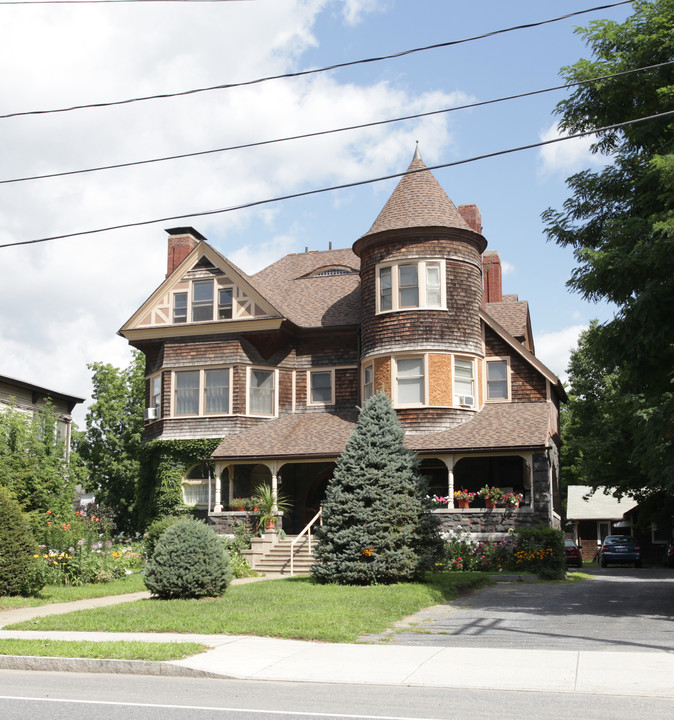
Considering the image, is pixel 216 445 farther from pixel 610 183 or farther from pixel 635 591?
pixel 610 183

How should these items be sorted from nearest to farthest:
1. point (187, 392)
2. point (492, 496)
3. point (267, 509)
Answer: point (492, 496) → point (267, 509) → point (187, 392)

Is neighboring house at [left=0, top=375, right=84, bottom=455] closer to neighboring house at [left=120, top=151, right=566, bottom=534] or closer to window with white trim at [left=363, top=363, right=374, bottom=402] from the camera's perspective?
neighboring house at [left=120, top=151, right=566, bottom=534]

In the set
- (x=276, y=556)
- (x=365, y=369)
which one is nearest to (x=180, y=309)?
(x=365, y=369)

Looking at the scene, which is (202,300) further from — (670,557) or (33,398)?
(670,557)

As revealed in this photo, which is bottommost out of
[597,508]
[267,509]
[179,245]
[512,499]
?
[597,508]

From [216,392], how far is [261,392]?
1593 millimetres

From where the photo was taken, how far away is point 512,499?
24766 mm

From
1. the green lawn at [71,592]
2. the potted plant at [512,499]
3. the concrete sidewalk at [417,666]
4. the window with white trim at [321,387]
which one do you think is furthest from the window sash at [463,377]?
the concrete sidewalk at [417,666]

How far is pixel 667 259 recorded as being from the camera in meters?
15.1

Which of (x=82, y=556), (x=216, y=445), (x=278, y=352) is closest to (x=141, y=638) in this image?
(x=82, y=556)

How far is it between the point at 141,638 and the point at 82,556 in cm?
916

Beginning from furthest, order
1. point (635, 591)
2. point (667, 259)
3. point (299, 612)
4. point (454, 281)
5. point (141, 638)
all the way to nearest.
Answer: point (454, 281)
point (635, 591)
point (667, 259)
point (299, 612)
point (141, 638)

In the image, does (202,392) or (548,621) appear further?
(202,392)

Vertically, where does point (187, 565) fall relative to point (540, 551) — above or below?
above
